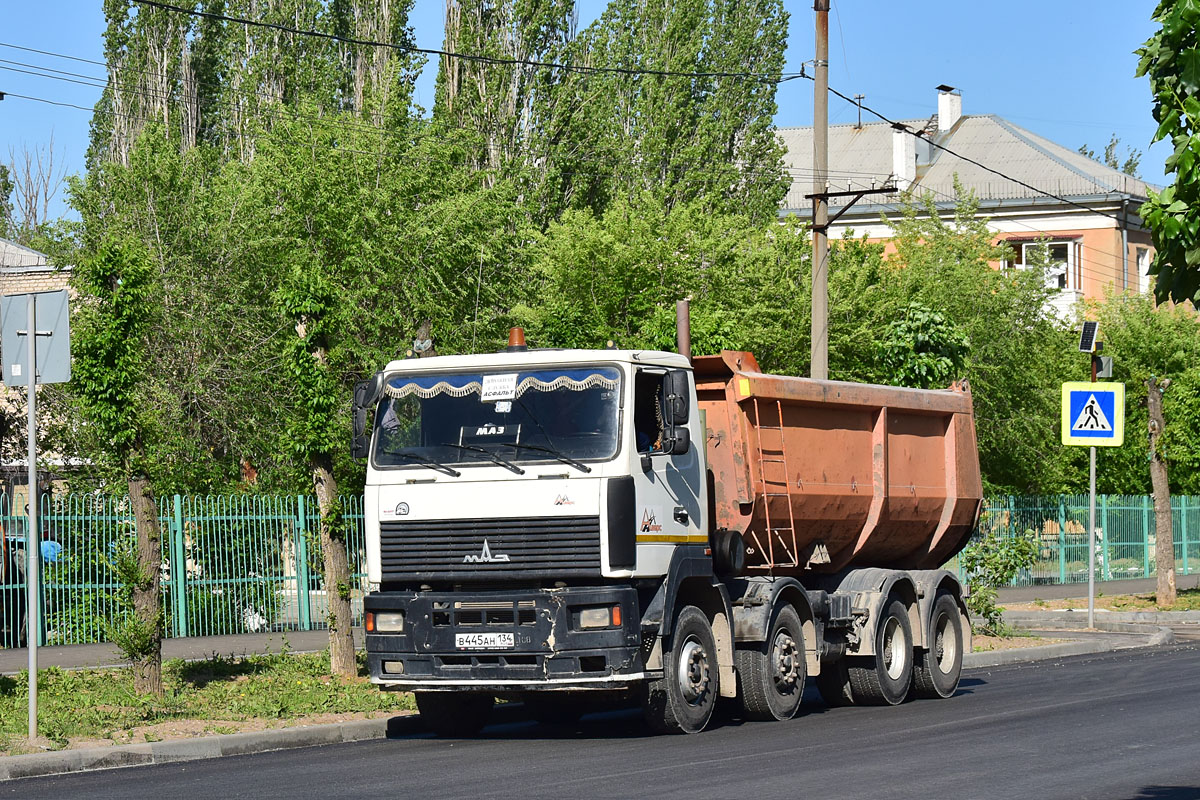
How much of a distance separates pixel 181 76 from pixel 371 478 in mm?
38841

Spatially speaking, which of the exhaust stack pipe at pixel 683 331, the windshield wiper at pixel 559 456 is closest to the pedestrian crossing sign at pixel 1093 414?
the exhaust stack pipe at pixel 683 331

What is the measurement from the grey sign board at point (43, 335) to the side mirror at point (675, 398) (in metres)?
4.47

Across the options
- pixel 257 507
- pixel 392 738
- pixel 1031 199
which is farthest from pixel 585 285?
pixel 1031 199

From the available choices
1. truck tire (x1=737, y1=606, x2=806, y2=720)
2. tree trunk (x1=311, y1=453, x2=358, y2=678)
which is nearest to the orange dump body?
truck tire (x1=737, y1=606, x2=806, y2=720)

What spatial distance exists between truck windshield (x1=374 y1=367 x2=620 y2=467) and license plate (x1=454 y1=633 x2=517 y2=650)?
1.30 meters

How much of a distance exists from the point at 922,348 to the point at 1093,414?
2765 millimetres

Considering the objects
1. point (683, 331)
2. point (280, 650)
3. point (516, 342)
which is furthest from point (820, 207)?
point (516, 342)

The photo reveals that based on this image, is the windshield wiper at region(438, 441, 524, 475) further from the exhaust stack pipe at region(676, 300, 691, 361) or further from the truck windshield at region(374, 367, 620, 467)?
the exhaust stack pipe at region(676, 300, 691, 361)

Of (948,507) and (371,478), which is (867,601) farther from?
(371,478)

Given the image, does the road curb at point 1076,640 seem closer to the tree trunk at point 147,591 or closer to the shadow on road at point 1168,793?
the shadow on road at point 1168,793

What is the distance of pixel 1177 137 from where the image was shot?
6.99m

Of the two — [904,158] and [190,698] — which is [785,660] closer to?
[190,698]

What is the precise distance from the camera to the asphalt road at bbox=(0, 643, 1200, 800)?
9992 millimetres

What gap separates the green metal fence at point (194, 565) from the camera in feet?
66.3
